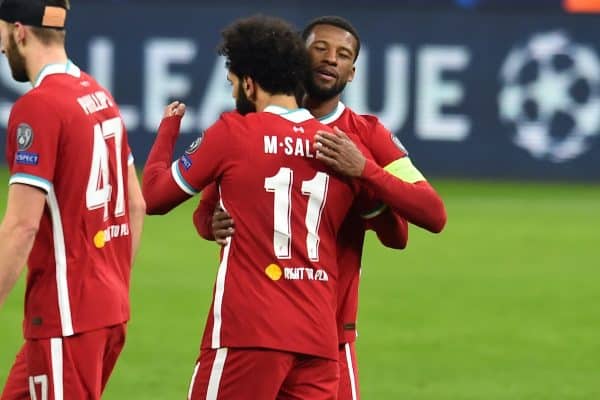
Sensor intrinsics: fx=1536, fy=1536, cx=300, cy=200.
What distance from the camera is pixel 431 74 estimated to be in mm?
19016

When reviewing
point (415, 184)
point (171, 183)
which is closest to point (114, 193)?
point (171, 183)

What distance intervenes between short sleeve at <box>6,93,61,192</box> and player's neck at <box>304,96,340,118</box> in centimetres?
108

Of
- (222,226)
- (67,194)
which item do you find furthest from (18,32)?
(222,226)

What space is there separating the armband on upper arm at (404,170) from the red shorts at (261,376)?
28.3 inches

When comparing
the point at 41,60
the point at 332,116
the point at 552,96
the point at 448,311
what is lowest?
the point at 448,311

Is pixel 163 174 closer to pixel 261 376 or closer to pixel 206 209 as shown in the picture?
pixel 206 209

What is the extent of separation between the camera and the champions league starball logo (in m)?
18.9

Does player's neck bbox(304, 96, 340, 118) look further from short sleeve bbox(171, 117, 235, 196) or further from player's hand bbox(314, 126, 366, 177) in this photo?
short sleeve bbox(171, 117, 235, 196)

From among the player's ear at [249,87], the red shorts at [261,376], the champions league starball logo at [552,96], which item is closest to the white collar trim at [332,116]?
the player's ear at [249,87]

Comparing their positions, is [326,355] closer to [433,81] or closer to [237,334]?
[237,334]

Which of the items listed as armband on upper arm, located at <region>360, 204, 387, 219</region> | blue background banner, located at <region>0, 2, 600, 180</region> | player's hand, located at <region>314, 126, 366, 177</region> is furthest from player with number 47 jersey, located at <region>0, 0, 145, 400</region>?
blue background banner, located at <region>0, 2, 600, 180</region>

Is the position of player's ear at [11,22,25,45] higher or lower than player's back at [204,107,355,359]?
higher

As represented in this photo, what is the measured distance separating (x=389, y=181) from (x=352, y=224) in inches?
16.6

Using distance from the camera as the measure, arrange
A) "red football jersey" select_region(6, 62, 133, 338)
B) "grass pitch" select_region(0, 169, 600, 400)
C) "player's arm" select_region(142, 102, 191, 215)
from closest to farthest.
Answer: "red football jersey" select_region(6, 62, 133, 338), "player's arm" select_region(142, 102, 191, 215), "grass pitch" select_region(0, 169, 600, 400)
